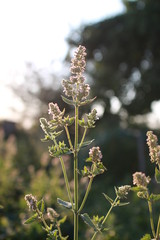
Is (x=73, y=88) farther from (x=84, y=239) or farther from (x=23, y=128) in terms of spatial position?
(x=23, y=128)

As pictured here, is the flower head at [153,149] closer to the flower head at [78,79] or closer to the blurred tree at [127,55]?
the flower head at [78,79]

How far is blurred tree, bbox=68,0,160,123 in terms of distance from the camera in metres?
14.9

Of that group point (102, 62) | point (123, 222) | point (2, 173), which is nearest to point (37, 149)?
point (2, 173)

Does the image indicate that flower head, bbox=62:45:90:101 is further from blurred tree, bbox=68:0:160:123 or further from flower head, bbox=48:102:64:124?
blurred tree, bbox=68:0:160:123

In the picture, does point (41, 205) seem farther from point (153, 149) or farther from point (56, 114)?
point (153, 149)

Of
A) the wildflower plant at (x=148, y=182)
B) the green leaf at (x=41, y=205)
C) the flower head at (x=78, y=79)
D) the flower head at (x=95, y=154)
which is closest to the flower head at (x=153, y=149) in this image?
the wildflower plant at (x=148, y=182)

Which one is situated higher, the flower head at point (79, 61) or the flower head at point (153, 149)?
the flower head at point (79, 61)

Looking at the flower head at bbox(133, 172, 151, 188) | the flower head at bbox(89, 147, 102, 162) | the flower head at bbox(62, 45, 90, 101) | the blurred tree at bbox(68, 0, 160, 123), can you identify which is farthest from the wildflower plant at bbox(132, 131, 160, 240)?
the blurred tree at bbox(68, 0, 160, 123)

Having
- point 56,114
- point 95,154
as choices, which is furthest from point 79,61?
point 95,154

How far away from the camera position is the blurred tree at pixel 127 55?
14.9m

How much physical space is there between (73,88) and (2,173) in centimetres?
392

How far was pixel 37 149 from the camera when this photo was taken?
1019 centimetres

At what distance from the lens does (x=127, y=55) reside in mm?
15891

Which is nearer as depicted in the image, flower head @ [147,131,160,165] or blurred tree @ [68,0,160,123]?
flower head @ [147,131,160,165]
